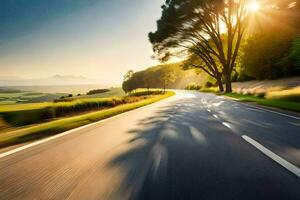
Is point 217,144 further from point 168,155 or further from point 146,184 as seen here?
point 146,184

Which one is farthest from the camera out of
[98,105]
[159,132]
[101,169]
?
[98,105]

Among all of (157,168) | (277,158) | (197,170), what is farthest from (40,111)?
(277,158)

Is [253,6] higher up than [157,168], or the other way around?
[253,6]

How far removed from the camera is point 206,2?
1051 inches

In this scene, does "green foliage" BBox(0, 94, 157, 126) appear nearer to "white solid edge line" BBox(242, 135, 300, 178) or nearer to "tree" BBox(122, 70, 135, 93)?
"white solid edge line" BBox(242, 135, 300, 178)

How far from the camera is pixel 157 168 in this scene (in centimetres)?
401

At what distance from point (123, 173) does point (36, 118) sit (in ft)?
36.5

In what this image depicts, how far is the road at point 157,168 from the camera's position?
3059 millimetres

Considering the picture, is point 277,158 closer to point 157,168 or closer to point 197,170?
point 197,170

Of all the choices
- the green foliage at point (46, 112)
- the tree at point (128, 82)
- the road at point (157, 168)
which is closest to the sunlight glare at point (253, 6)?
the green foliage at point (46, 112)

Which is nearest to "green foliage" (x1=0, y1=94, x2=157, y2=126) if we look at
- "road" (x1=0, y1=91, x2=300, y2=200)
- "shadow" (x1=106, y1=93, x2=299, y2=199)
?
"road" (x1=0, y1=91, x2=300, y2=200)

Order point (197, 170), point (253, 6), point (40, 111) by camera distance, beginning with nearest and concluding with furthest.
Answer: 1. point (197, 170)
2. point (40, 111)
3. point (253, 6)

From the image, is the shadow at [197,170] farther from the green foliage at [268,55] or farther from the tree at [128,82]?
the tree at [128,82]

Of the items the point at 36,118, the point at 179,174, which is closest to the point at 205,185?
the point at 179,174
